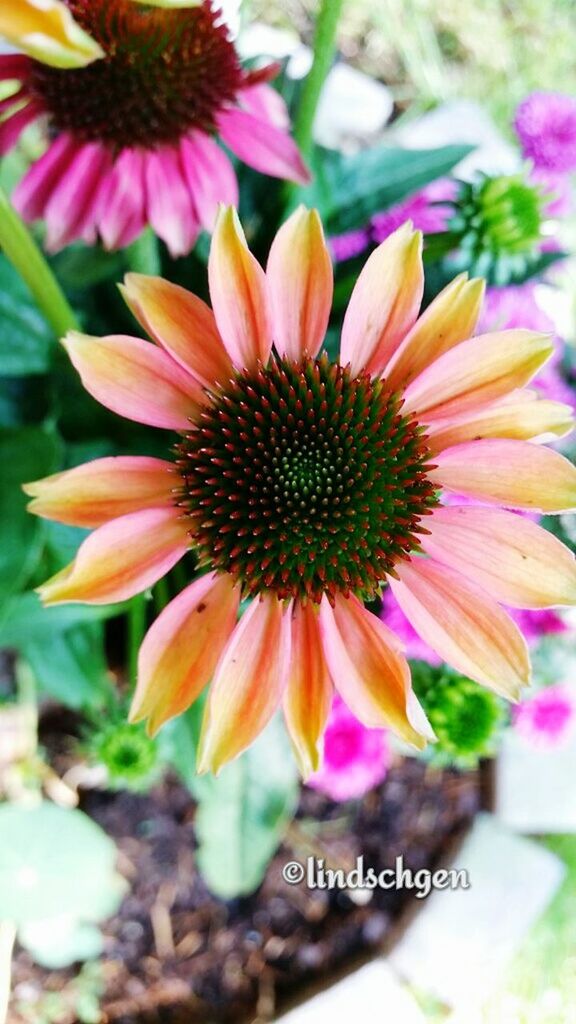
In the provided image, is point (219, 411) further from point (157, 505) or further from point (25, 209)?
point (25, 209)

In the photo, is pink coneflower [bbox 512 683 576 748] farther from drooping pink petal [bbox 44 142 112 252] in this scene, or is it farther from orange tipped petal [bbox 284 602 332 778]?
drooping pink petal [bbox 44 142 112 252]

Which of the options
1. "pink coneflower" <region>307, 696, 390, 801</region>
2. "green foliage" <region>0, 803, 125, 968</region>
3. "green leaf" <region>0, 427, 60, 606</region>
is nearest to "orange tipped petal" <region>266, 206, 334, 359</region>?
"green leaf" <region>0, 427, 60, 606</region>

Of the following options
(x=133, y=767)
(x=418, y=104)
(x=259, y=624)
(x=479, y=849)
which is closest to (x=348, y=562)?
(x=259, y=624)

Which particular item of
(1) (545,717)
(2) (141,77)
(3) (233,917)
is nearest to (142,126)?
(2) (141,77)

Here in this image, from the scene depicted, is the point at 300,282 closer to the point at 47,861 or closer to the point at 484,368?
the point at 484,368

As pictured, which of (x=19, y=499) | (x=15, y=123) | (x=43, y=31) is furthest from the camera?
(x=19, y=499)

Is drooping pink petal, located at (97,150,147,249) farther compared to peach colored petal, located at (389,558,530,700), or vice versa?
drooping pink petal, located at (97,150,147,249)

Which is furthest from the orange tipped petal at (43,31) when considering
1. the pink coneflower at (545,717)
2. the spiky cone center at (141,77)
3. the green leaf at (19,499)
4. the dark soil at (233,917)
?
the dark soil at (233,917)
